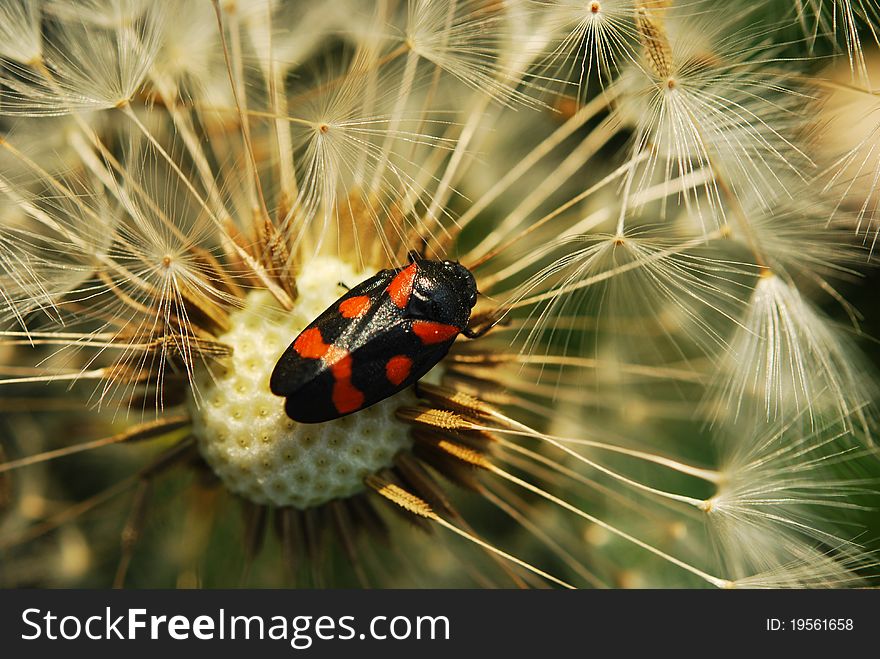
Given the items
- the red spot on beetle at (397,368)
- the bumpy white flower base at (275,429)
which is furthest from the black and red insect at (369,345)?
the bumpy white flower base at (275,429)

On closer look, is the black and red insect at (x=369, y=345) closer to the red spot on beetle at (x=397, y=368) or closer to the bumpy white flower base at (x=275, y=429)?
the red spot on beetle at (x=397, y=368)

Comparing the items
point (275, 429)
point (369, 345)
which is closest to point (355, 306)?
point (369, 345)

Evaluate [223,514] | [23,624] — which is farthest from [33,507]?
[223,514]

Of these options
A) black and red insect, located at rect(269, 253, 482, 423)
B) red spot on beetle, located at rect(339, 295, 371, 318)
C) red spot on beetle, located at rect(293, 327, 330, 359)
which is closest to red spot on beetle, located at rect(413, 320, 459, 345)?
black and red insect, located at rect(269, 253, 482, 423)

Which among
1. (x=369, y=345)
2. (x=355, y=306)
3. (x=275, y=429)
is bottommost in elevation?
(x=275, y=429)

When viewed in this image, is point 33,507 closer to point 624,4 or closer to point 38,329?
point 38,329

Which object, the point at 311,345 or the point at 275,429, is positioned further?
the point at 275,429

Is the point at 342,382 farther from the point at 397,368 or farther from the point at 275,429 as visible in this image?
the point at 275,429
